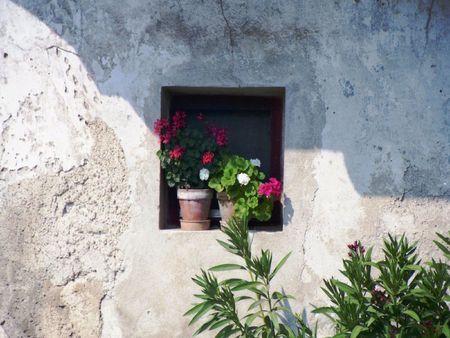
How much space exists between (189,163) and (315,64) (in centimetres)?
89

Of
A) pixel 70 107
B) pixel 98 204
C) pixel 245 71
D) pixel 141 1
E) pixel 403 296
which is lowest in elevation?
pixel 403 296

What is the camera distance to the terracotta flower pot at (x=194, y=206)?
11.9ft

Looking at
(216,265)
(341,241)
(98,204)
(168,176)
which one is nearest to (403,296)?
(341,241)

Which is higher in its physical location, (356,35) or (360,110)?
(356,35)

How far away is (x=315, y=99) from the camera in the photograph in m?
3.62

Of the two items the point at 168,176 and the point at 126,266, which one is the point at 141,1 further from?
the point at 126,266

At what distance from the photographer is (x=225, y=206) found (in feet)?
12.0

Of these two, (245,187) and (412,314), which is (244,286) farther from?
(412,314)

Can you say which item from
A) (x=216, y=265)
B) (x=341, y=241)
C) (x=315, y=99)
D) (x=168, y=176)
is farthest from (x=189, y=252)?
(x=315, y=99)

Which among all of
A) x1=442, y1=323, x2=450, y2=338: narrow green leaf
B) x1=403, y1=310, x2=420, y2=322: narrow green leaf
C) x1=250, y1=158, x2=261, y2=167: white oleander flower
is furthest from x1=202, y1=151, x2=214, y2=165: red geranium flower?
x1=442, y1=323, x2=450, y2=338: narrow green leaf

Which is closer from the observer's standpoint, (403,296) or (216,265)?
(403,296)

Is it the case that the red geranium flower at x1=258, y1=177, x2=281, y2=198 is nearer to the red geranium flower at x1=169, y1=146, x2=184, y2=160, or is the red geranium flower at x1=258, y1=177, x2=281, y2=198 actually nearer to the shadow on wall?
the shadow on wall

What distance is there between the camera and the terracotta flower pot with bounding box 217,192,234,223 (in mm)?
3629

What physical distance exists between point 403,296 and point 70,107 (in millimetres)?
2030
